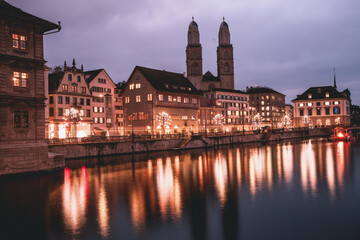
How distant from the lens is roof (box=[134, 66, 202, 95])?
73438 mm

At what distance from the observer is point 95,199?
2273 cm

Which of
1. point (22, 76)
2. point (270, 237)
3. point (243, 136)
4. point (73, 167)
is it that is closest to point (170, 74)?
point (243, 136)

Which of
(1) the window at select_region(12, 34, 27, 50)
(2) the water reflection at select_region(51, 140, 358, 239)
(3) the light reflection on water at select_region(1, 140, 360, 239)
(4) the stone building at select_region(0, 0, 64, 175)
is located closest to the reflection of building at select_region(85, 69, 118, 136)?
(2) the water reflection at select_region(51, 140, 358, 239)

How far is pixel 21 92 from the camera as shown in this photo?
30438 millimetres

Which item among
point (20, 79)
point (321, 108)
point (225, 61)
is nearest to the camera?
point (20, 79)

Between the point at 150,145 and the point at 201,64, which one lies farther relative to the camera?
the point at 201,64

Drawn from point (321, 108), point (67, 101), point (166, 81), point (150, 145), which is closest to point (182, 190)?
point (150, 145)

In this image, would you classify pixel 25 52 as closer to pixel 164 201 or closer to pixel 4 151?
pixel 4 151

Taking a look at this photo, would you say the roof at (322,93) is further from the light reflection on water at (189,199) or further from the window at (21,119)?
the window at (21,119)

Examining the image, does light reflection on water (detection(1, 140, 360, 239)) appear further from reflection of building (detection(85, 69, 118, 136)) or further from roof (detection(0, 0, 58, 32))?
reflection of building (detection(85, 69, 118, 136))

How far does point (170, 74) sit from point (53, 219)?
67.5 m

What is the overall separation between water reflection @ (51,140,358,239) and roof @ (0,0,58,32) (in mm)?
15382

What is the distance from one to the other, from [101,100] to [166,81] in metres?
16.1

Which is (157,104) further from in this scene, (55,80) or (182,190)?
(182,190)
